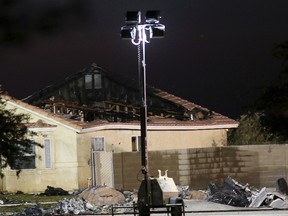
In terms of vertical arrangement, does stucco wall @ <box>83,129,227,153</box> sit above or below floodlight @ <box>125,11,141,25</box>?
below

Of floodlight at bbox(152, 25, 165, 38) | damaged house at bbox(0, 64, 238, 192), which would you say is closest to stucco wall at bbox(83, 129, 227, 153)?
damaged house at bbox(0, 64, 238, 192)

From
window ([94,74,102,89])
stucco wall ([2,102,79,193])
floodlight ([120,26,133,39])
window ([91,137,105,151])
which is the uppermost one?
window ([94,74,102,89])

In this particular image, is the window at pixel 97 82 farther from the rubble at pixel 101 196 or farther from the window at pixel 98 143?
the rubble at pixel 101 196

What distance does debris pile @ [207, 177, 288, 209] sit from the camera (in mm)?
22672

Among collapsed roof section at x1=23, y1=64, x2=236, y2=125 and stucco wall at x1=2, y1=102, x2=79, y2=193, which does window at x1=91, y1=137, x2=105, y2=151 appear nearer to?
stucco wall at x1=2, y1=102, x2=79, y2=193

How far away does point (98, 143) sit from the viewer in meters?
32.7

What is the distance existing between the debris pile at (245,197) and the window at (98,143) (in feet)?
26.3

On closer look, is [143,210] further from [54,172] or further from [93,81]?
[93,81]

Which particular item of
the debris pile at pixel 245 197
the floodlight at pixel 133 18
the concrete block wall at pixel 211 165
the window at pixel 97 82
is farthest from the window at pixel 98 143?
the floodlight at pixel 133 18

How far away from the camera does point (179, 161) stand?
96.8 feet

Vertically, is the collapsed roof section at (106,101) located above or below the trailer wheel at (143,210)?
above

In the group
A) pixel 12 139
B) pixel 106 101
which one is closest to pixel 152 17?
pixel 12 139

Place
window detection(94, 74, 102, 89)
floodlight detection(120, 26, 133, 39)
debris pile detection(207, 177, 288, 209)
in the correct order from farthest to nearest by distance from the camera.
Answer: window detection(94, 74, 102, 89), debris pile detection(207, 177, 288, 209), floodlight detection(120, 26, 133, 39)

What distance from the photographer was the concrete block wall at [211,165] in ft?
94.3
